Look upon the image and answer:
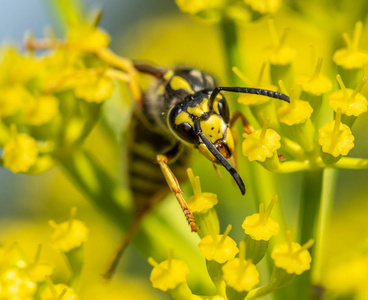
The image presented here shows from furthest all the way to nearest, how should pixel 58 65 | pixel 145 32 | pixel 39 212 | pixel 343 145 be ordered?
pixel 145 32, pixel 39 212, pixel 58 65, pixel 343 145

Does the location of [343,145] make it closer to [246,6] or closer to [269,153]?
[269,153]

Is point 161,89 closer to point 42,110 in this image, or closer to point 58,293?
point 42,110

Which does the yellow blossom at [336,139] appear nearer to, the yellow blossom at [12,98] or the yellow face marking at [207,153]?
the yellow face marking at [207,153]

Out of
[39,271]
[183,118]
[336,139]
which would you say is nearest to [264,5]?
[183,118]

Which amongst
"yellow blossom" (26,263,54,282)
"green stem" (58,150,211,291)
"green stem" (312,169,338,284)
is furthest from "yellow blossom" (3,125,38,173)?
"green stem" (312,169,338,284)

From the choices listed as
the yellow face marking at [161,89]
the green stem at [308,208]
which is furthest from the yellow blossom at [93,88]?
the green stem at [308,208]

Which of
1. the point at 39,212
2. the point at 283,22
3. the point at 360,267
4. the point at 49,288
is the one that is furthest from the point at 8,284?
the point at 283,22
